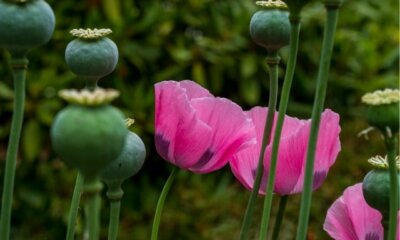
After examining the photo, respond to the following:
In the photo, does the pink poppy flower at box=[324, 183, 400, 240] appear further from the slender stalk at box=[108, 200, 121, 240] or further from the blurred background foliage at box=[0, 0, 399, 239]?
the blurred background foliage at box=[0, 0, 399, 239]

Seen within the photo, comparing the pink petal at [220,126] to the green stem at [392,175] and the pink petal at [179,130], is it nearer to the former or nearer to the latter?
the pink petal at [179,130]

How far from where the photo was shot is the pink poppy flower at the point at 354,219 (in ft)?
1.70

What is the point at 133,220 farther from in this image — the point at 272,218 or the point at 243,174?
the point at 243,174

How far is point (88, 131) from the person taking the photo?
318mm

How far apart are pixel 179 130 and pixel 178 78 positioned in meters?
1.45

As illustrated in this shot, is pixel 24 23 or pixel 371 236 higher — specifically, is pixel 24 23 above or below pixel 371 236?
above

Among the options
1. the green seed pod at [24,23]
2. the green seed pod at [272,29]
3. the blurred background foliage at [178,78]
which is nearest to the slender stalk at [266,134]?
the green seed pod at [272,29]

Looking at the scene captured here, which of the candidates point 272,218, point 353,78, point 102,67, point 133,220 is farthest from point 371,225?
point 353,78

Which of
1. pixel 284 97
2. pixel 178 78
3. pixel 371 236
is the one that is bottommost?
pixel 178 78

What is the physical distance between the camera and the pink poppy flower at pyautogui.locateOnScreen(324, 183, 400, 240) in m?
0.52

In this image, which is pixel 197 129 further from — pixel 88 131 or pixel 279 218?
pixel 88 131

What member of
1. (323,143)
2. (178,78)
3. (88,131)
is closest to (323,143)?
(323,143)

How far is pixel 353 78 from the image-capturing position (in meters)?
2.15

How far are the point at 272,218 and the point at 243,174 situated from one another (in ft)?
3.59
